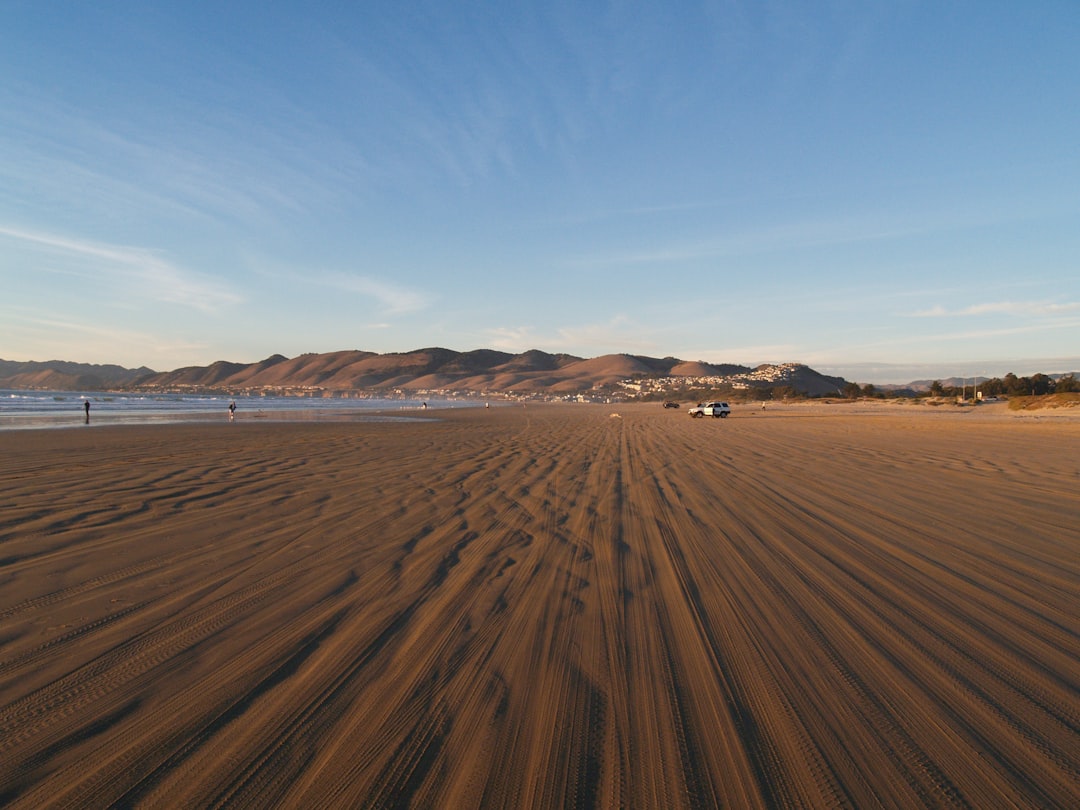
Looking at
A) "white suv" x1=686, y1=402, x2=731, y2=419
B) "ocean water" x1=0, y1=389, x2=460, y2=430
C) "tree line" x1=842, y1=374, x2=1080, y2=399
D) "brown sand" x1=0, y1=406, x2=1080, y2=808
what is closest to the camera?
"brown sand" x1=0, y1=406, x2=1080, y2=808

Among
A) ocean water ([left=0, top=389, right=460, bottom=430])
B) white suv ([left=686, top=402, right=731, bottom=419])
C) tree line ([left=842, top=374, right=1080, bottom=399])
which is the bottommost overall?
ocean water ([left=0, top=389, right=460, bottom=430])

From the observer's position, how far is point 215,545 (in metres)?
5.97

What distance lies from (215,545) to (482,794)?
4.82 meters

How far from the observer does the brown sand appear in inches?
94.7

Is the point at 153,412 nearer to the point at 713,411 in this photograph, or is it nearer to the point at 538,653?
the point at 713,411

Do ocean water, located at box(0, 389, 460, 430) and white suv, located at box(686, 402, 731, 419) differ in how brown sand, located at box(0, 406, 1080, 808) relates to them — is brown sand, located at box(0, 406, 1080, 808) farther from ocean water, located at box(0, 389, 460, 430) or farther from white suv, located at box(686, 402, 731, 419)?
white suv, located at box(686, 402, 731, 419)

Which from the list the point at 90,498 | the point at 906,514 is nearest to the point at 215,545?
the point at 90,498

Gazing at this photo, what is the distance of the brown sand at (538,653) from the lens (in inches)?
94.7

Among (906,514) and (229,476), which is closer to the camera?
(906,514)

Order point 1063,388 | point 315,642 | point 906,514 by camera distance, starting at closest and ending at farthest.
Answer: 1. point 315,642
2. point 906,514
3. point 1063,388

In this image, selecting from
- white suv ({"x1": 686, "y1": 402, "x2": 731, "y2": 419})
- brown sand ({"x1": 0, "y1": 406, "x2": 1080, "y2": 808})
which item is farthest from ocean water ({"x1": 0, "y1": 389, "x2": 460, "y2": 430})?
brown sand ({"x1": 0, "y1": 406, "x2": 1080, "y2": 808})

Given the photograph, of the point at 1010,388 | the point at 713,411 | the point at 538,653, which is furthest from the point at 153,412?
the point at 1010,388

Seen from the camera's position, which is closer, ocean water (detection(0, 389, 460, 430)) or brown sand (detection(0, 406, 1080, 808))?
brown sand (detection(0, 406, 1080, 808))

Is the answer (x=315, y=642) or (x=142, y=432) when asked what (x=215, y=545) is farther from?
(x=142, y=432)
